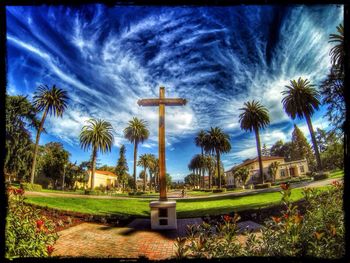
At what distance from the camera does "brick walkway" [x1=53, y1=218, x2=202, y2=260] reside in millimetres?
4734

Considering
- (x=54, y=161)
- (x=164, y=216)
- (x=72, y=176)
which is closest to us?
(x=164, y=216)

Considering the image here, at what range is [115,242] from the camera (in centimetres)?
555

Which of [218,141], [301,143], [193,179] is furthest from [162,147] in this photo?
[193,179]

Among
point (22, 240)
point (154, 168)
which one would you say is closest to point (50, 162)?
point (154, 168)

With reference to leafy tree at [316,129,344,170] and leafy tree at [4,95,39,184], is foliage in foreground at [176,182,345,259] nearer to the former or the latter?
leafy tree at [316,129,344,170]

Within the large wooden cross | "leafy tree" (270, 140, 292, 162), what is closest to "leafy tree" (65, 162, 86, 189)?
the large wooden cross

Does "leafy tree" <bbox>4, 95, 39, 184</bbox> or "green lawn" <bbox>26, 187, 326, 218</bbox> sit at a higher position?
"leafy tree" <bbox>4, 95, 39, 184</bbox>

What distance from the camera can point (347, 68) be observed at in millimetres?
1791

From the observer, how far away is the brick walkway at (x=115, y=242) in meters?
4.73

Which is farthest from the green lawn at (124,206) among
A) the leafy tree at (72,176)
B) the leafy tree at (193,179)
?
the leafy tree at (193,179)

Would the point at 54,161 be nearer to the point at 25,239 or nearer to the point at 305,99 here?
the point at 25,239

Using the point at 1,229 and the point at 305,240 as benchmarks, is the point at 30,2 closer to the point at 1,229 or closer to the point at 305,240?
the point at 1,229

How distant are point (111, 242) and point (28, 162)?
29631 millimetres

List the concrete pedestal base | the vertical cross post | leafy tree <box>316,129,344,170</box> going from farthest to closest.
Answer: the concrete pedestal base → the vertical cross post → leafy tree <box>316,129,344,170</box>
